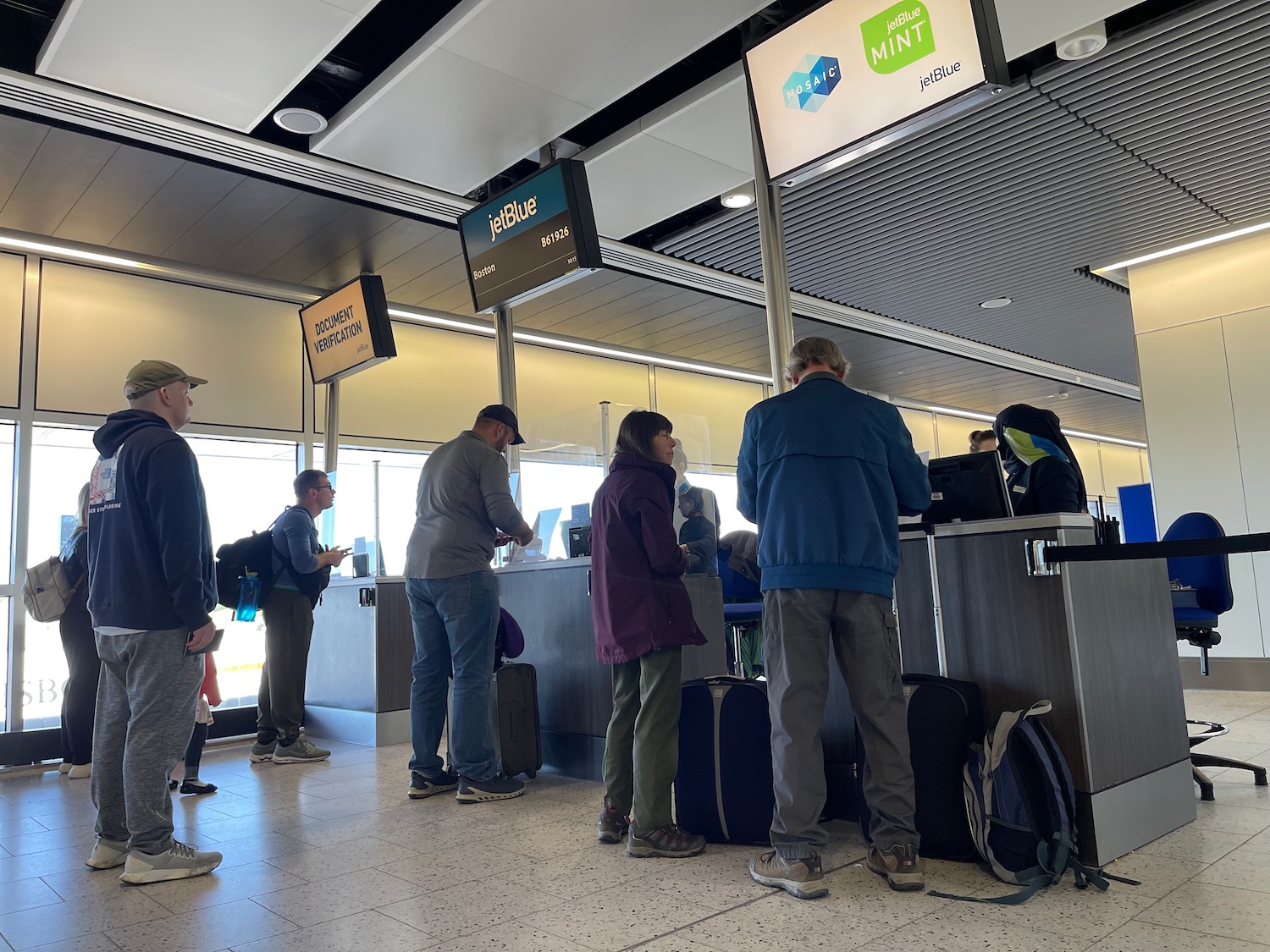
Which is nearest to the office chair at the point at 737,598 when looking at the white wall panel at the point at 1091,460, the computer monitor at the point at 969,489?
the computer monitor at the point at 969,489

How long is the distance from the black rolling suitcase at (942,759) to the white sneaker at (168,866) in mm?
2117

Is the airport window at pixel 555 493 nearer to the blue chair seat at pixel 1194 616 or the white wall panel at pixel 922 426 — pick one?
the blue chair seat at pixel 1194 616

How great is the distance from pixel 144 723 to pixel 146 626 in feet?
1.01

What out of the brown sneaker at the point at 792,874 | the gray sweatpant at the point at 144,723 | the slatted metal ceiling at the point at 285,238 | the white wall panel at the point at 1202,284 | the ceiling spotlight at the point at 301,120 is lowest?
the brown sneaker at the point at 792,874

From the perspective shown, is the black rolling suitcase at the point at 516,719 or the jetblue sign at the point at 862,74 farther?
the black rolling suitcase at the point at 516,719

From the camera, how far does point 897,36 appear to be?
3.06 metres

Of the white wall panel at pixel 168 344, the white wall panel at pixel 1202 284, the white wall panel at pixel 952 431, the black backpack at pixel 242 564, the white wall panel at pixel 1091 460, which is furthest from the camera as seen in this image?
the white wall panel at pixel 1091 460

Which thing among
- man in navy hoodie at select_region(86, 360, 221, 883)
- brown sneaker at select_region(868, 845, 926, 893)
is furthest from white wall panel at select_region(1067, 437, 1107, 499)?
man in navy hoodie at select_region(86, 360, 221, 883)

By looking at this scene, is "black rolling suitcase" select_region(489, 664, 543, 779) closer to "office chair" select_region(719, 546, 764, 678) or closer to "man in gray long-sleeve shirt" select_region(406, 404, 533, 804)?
"man in gray long-sleeve shirt" select_region(406, 404, 533, 804)

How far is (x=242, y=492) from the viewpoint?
283 inches

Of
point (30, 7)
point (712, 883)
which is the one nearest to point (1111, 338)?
point (712, 883)

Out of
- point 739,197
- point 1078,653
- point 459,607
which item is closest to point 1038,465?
point 1078,653

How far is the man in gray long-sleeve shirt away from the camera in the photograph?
3.92 metres

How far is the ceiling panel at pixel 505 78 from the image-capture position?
12.6ft
